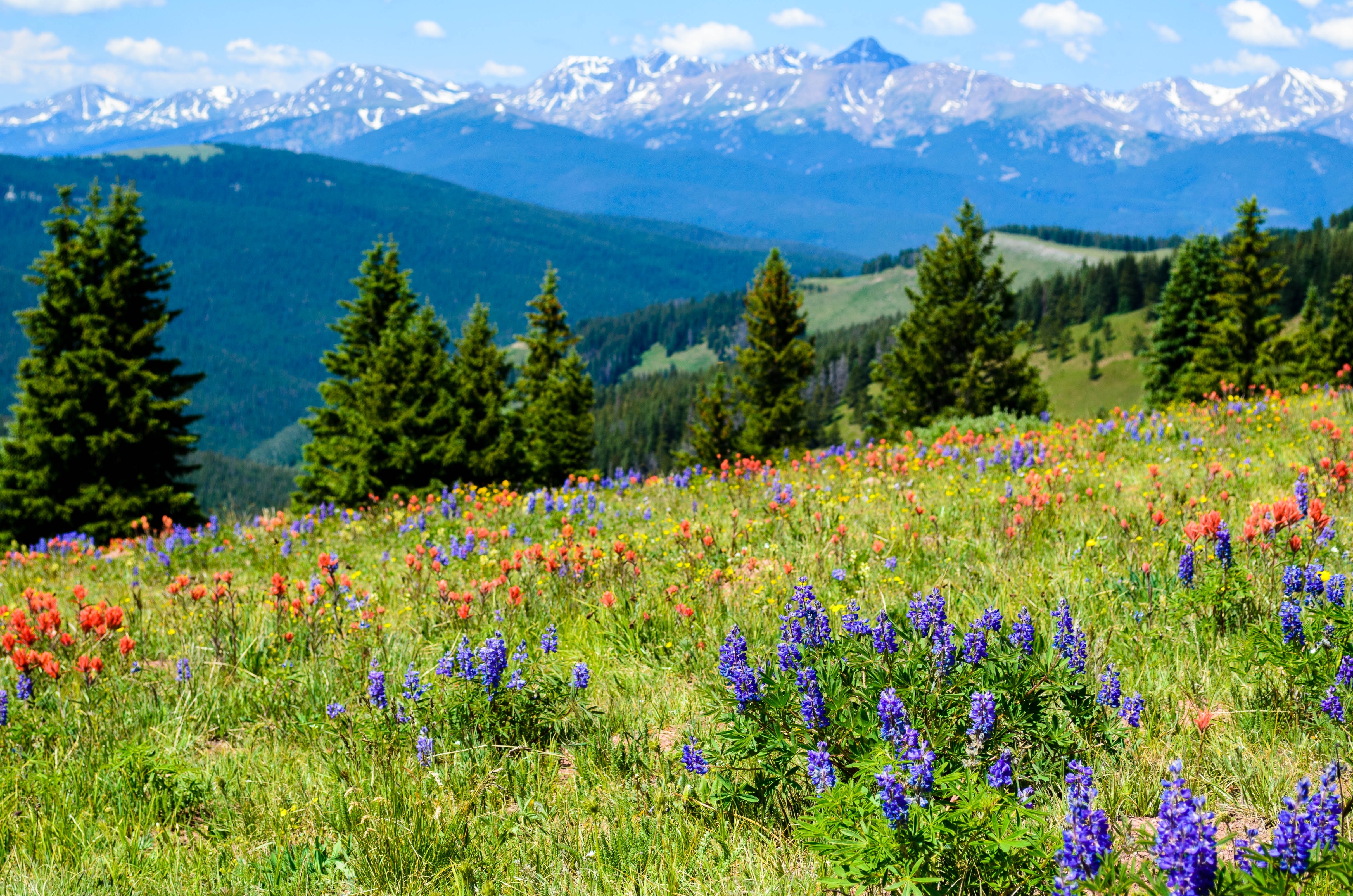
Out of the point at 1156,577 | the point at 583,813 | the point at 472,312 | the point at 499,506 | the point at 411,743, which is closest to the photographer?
the point at 583,813

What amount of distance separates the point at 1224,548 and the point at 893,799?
2799mm

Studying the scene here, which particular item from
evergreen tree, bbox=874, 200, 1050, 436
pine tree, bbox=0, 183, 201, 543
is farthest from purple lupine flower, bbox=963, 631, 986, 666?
evergreen tree, bbox=874, 200, 1050, 436

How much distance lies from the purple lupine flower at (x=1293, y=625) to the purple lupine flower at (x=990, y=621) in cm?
104

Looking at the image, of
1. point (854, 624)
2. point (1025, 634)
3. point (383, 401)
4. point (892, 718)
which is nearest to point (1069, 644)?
point (1025, 634)

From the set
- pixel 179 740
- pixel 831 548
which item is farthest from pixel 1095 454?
pixel 179 740

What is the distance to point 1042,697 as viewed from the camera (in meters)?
2.77

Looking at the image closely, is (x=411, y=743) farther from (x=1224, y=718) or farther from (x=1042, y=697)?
(x=1224, y=718)

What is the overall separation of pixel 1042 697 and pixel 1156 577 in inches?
80.4

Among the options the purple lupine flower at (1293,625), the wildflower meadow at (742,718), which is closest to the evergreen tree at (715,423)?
the wildflower meadow at (742,718)

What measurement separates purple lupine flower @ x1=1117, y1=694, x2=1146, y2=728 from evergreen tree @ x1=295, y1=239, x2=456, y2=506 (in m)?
24.8

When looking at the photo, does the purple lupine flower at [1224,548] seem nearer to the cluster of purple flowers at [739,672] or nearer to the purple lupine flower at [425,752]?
the cluster of purple flowers at [739,672]

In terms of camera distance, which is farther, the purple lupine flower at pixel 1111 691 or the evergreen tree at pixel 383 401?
the evergreen tree at pixel 383 401

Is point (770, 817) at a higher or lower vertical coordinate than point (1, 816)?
higher

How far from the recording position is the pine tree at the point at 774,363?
43.0 m
